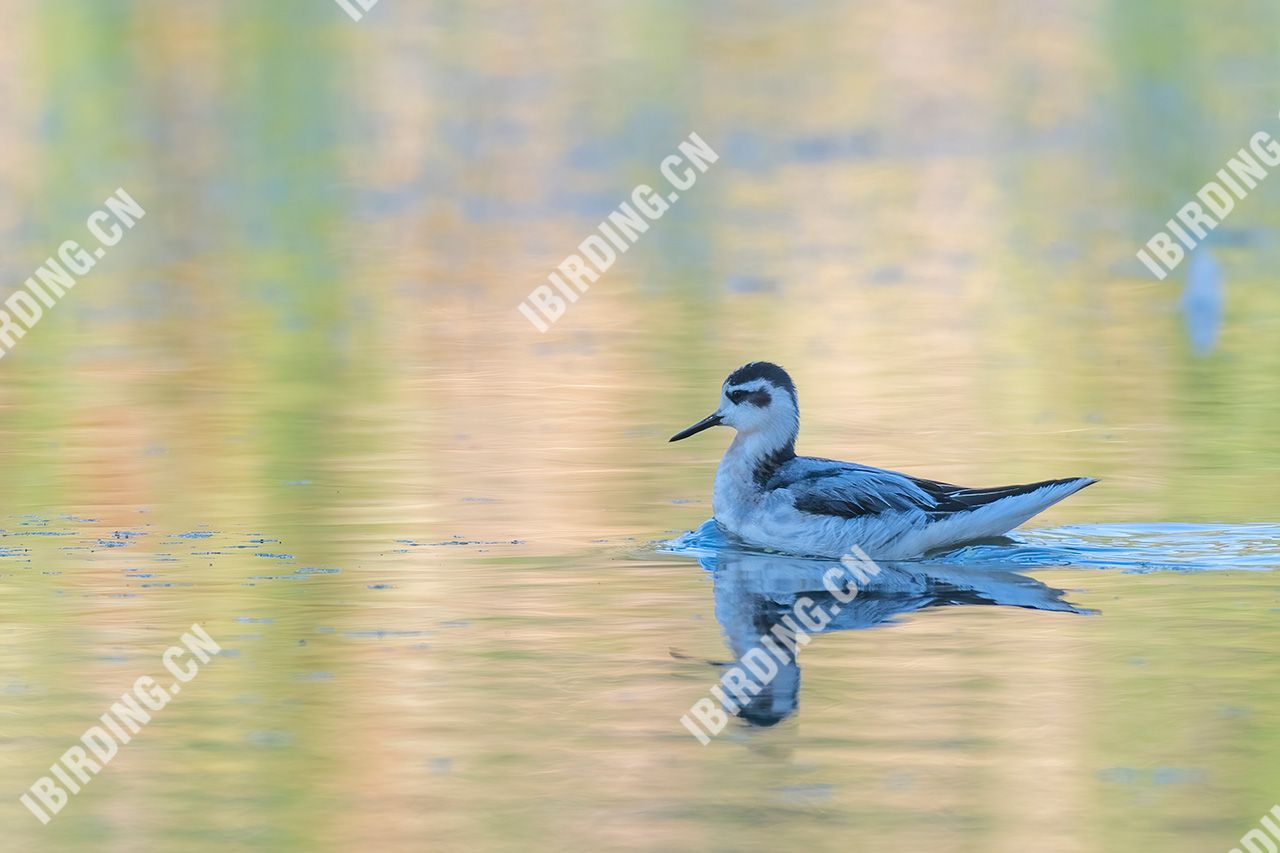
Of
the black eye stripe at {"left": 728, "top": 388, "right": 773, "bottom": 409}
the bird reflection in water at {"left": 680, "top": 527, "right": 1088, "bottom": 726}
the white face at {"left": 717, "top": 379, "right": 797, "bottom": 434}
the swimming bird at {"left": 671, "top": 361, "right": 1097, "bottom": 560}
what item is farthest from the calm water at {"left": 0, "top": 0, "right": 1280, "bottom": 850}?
the black eye stripe at {"left": 728, "top": 388, "right": 773, "bottom": 409}

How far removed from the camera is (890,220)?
29.6 m

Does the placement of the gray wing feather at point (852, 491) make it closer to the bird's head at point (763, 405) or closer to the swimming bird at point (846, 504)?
the swimming bird at point (846, 504)

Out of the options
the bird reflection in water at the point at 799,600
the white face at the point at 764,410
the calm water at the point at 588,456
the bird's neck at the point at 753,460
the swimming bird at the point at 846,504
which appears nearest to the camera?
the calm water at the point at 588,456

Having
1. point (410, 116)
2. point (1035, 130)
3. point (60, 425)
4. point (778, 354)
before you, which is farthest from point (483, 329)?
point (1035, 130)

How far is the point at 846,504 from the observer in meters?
12.4

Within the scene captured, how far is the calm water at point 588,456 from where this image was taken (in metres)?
7.93

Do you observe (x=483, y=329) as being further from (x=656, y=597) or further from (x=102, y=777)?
(x=102, y=777)

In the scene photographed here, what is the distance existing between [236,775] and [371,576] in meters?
3.46

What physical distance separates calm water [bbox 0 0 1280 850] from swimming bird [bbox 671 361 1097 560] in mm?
238

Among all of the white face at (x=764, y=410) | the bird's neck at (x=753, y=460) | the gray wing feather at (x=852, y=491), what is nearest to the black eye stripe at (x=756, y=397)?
the white face at (x=764, y=410)

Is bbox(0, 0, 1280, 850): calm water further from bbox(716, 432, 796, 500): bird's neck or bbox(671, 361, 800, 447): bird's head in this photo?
bbox(671, 361, 800, 447): bird's head

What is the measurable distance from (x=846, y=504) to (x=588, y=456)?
2852 millimetres

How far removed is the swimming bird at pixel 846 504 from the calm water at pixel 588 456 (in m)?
0.24

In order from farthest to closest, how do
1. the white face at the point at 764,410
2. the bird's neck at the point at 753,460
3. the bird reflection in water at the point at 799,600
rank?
the white face at the point at 764,410 → the bird's neck at the point at 753,460 → the bird reflection in water at the point at 799,600
